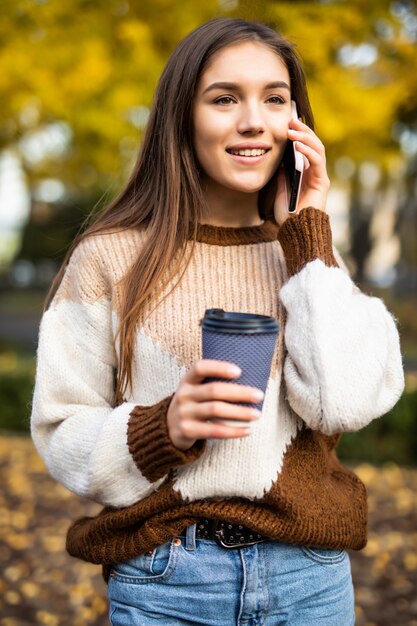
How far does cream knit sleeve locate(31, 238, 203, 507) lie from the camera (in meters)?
1.74

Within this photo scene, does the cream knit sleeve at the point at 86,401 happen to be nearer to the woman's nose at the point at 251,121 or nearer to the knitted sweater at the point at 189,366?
the knitted sweater at the point at 189,366

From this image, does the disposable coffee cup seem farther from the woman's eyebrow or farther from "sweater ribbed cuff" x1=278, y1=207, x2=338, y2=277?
the woman's eyebrow

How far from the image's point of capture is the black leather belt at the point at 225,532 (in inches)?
68.4

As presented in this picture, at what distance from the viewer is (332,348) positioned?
66.5 inches

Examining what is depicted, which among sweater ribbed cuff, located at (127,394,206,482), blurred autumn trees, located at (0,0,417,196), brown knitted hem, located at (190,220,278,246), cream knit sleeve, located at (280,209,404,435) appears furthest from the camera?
blurred autumn trees, located at (0,0,417,196)

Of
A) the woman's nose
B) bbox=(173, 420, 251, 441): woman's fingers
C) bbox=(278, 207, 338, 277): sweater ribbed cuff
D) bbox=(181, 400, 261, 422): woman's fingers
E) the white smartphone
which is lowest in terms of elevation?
bbox=(173, 420, 251, 441): woman's fingers

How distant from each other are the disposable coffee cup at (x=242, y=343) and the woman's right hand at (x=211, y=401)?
2cm

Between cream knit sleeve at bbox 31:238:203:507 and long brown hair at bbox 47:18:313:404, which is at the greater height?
long brown hair at bbox 47:18:313:404

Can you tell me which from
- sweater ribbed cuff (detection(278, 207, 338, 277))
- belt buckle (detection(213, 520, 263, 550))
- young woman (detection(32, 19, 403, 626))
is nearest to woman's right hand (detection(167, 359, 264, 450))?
young woman (detection(32, 19, 403, 626))

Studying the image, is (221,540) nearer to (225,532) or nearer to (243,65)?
(225,532)

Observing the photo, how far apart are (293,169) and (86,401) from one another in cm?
78

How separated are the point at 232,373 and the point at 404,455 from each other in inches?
212

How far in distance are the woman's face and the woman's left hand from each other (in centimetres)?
4

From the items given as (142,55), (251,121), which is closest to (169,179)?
(251,121)
